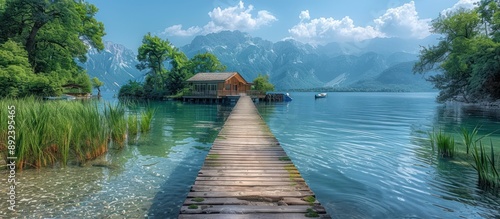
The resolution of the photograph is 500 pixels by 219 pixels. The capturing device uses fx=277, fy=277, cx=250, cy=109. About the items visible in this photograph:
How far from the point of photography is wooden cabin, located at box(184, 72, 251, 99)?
50312 millimetres

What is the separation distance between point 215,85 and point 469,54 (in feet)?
123

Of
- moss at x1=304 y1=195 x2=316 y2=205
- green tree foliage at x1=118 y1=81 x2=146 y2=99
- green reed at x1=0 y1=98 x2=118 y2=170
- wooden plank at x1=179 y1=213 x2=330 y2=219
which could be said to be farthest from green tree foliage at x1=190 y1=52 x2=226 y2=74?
wooden plank at x1=179 y1=213 x2=330 y2=219

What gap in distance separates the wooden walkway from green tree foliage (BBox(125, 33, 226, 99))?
55.8 m

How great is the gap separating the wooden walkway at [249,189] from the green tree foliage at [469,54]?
33999 mm

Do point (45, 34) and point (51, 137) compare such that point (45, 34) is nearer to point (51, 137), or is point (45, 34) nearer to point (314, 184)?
point (51, 137)

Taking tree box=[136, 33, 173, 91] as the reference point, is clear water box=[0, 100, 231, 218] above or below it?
below

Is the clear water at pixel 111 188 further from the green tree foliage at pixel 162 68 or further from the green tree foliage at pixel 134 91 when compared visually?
the green tree foliage at pixel 134 91

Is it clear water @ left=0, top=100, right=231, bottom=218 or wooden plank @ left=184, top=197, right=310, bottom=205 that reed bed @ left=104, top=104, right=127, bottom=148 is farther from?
wooden plank @ left=184, top=197, right=310, bottom=205

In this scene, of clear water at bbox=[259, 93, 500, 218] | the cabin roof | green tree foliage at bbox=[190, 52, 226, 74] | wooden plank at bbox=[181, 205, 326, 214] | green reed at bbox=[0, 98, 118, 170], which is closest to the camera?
wooden plank at bbox=[181, 205, 326, 214]

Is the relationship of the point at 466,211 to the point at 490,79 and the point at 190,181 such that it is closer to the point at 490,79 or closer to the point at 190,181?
the point at 190,181

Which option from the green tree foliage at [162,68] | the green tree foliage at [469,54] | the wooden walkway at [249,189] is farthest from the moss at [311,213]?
the green tree foliage at [162,68]

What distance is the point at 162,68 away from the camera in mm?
65500

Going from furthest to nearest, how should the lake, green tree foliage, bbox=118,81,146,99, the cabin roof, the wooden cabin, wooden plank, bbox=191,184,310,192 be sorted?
green tree foliage, bbox=118,81,146,99, the cabin roof, the wooden cabin, the lake, wooden plank, bbox=191,184,310,192

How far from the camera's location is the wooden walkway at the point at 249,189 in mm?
3758
